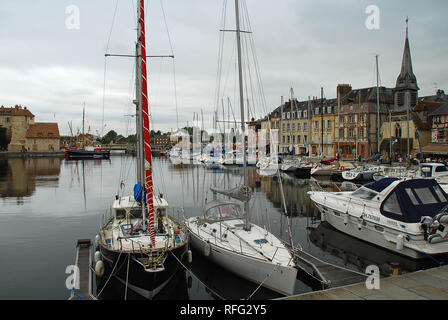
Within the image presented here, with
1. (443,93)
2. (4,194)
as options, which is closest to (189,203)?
(4,194)

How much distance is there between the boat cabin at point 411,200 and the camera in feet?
53.4

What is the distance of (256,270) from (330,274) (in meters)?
3.31

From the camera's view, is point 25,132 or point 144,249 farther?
point 25,132

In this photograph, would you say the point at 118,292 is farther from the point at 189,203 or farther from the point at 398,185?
the point at 189,203

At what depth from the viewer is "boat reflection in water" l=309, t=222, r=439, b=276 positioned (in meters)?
15.7

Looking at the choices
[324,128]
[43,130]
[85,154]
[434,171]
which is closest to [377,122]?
[324,128]

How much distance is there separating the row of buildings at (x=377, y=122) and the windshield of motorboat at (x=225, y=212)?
41.3 meters

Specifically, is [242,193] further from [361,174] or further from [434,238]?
[361,174]

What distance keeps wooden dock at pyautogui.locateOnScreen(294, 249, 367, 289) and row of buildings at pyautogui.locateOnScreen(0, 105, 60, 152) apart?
124466 millimetres

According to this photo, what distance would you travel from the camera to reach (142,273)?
12.0 metres

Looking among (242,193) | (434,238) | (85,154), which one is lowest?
(434,238)

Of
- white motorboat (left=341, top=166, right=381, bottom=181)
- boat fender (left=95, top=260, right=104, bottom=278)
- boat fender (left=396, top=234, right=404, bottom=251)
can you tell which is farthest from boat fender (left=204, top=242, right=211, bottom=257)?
white motorboat (left=341, top=166, right=381, bottom=181)

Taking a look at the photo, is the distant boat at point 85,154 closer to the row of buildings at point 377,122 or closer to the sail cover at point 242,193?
the row of buildings at point 377,122
